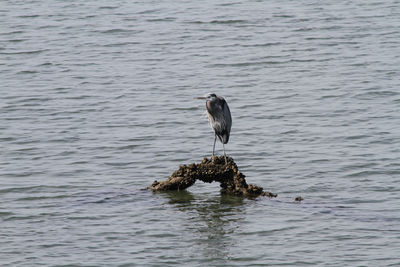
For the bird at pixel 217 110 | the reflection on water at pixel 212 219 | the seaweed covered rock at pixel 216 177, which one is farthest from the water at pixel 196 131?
the bird at pixel 217 110

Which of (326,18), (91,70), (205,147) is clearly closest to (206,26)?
(326,18)

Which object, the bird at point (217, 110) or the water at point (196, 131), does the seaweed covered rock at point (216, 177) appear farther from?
the bird at point (217, 110)

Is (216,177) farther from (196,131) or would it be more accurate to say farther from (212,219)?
(196,131)

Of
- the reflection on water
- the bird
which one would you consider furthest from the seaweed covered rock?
the bird

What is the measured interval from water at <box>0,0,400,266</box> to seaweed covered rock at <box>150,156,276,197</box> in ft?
0.58

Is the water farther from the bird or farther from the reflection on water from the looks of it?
the bird

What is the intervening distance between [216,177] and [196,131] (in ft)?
14.7

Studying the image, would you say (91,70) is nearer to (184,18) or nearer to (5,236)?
(184,18)

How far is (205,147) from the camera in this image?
1502 cm

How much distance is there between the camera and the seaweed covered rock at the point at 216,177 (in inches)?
460

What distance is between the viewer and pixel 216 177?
38.6 feet

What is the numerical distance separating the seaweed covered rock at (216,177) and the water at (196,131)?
178 mm

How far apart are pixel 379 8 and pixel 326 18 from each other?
2419 millimetres

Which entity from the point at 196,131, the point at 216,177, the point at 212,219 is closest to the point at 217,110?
the point at 216,177
